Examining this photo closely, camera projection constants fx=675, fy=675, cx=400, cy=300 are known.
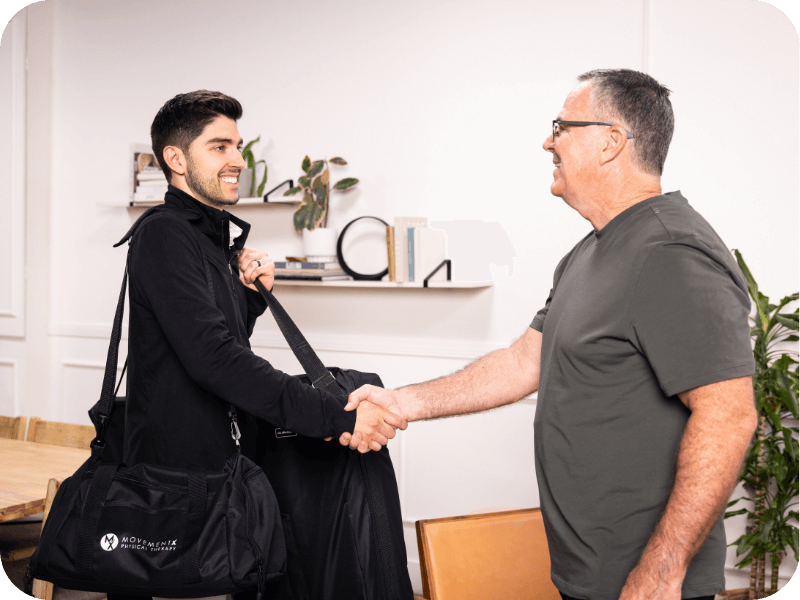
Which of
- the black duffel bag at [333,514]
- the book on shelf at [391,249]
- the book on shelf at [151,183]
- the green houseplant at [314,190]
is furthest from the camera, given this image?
the book on shelf at [151,183]

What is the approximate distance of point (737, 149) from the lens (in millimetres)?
2848

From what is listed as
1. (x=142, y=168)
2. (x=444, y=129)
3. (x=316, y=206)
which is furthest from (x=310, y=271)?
(x=142, y=168)

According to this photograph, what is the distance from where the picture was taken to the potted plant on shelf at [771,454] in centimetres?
263

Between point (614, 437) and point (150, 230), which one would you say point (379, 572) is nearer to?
point (614, 437)

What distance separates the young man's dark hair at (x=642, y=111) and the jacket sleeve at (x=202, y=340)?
37.3 inches

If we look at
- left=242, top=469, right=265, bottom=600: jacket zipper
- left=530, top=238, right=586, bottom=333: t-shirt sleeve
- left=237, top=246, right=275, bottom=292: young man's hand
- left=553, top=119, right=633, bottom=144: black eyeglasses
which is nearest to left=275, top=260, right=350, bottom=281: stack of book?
left=237, top=246, right=275, bottom=292: young man's hand

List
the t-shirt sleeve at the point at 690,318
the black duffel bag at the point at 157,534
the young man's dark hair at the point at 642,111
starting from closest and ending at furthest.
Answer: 1. the t-shirt sleeve at the point at 690,318
2. the young man's dark hair at the point at 642,111
3. the black duffel bag at the point at 157,534

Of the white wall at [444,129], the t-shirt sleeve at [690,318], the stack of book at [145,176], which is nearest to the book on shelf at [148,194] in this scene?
the stack of book at [145,176]

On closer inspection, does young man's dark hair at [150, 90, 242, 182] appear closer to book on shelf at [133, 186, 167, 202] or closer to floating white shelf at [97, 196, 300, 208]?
floating white shelf at [97, 196, 300, 208]

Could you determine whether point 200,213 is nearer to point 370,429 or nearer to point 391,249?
point 370,429

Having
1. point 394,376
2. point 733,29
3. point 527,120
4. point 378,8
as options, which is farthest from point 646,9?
point 394,376

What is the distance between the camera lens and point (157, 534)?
1.49m

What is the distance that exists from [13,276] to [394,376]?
2666 mm

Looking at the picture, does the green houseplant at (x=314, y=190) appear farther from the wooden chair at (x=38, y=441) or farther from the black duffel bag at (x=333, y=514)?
the black duffel bag at (x=333, y=514)
